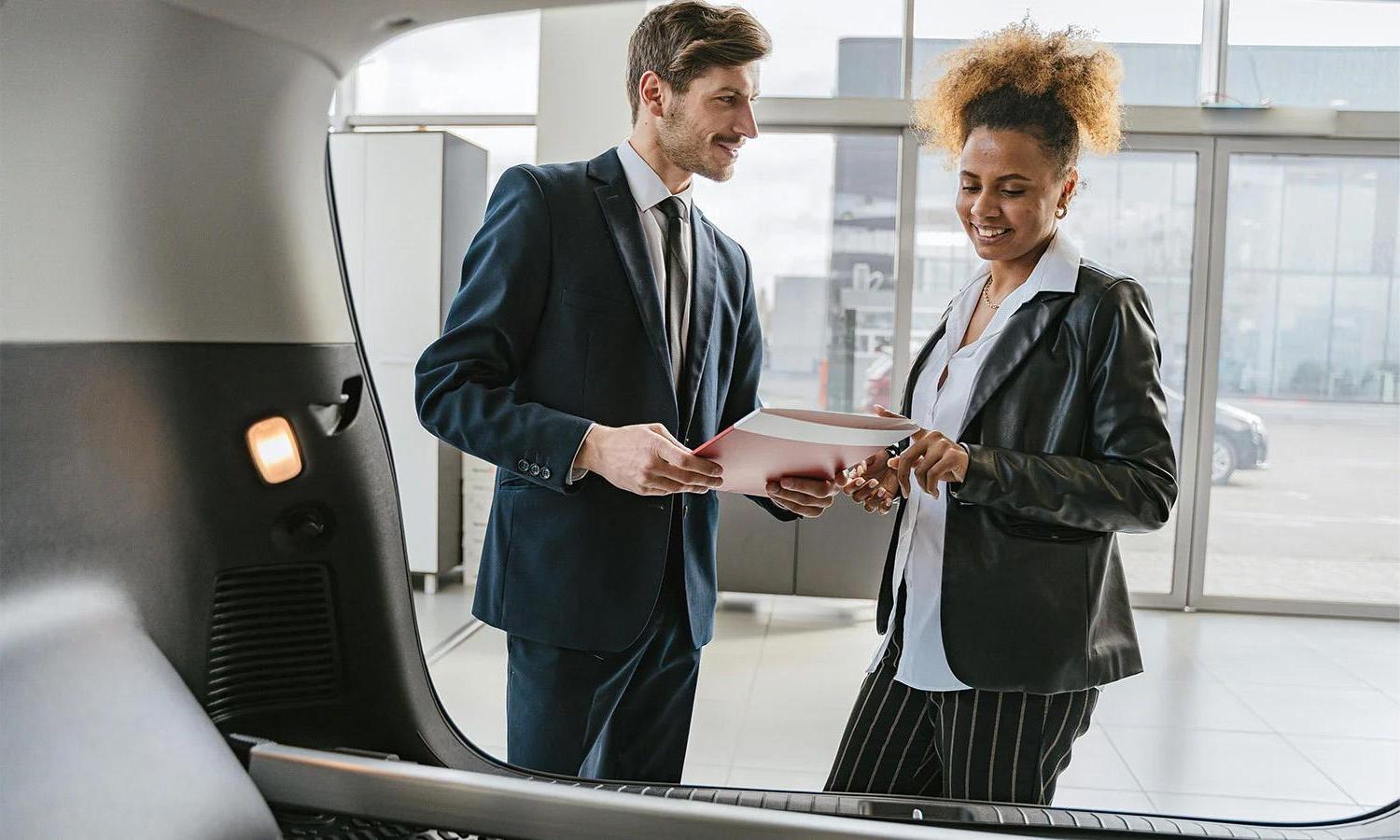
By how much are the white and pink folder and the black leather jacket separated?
0.52 feet

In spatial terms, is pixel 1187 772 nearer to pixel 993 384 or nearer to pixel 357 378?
pixel 993 384

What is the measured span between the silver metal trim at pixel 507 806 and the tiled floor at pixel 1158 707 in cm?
203

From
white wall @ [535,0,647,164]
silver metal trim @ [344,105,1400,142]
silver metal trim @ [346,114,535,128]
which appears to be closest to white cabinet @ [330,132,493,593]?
white wall @ [535,0,647,164]

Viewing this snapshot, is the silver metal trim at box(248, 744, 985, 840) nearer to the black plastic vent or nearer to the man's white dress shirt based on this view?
the black plastic vent

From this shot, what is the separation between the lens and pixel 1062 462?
1.19m

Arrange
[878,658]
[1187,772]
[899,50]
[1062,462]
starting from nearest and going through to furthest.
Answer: [1062,462], [878,658], [1187,772], [899,50]

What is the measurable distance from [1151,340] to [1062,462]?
7.2 inches

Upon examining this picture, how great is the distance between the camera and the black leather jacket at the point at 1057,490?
1186 mm

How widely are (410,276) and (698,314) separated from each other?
391 centimetres

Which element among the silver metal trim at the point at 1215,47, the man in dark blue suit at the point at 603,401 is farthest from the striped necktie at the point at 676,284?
the silver metal trim at the point at 1215,47

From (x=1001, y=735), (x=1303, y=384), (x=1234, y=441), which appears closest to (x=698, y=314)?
(x=1001, y=735)

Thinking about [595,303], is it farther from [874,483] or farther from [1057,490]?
[1057,490]

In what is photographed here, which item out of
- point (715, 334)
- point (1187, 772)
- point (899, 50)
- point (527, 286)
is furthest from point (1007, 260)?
point (899, 50)

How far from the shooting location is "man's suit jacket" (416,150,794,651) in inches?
51.6
